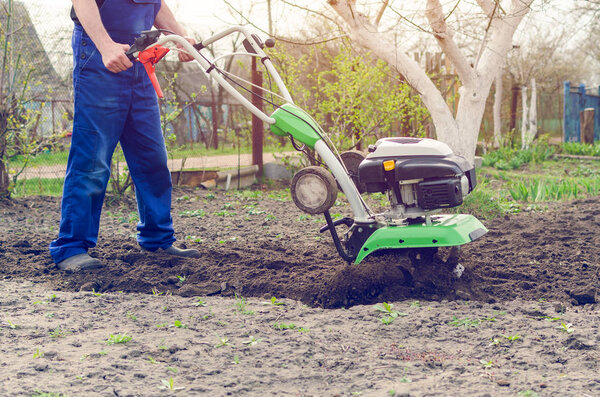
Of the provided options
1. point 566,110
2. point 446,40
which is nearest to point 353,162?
point 446,40

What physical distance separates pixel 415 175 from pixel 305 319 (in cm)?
86

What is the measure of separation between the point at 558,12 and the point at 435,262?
3335 mm

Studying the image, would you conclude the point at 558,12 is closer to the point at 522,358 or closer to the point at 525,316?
the point at 525,316

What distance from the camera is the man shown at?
141 inches

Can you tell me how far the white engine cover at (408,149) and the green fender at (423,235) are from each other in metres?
0.35

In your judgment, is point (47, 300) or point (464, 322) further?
point (47, 300)

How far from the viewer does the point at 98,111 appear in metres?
3.73

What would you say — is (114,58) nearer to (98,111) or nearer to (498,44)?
(98,111)

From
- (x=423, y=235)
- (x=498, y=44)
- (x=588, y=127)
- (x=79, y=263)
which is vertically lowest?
(x=79, y=263)

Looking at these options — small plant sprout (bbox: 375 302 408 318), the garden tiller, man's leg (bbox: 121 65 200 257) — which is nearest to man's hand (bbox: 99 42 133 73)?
the garden tiller

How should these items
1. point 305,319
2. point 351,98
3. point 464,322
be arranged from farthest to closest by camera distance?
point 351,98 < point 305,319 < point 464,322

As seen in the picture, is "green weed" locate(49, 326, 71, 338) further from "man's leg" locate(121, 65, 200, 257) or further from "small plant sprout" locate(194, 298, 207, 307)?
"man's leg" locate(121, 65, 200, 257)

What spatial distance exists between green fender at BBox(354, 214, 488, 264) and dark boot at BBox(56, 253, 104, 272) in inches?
61.6

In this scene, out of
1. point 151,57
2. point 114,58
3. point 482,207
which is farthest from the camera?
point 482,207
